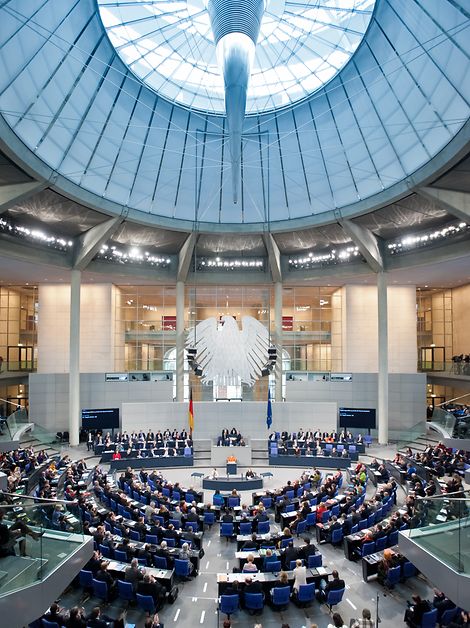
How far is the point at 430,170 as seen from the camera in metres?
20.3

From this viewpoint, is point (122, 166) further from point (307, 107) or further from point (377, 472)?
point (377, 472)

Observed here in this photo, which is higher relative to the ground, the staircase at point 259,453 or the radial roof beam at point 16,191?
the radial roof beam at point 16,191

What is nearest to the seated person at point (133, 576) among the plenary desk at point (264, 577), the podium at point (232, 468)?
the plenary desk at point (264, 577)

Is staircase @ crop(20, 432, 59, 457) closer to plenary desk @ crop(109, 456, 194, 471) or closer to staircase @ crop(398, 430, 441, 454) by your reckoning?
plenary desk @ crop(109, 456, 194, 471)

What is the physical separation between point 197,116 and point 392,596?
2391 centimetres

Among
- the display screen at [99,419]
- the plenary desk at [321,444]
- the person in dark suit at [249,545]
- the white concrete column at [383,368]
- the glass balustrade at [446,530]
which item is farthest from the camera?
the display screen at [99,419]

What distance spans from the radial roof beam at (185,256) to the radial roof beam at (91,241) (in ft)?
16.8

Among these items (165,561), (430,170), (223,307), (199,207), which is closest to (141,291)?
(223,307)

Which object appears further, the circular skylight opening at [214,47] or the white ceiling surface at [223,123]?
the circular skylight opening at [214,47]

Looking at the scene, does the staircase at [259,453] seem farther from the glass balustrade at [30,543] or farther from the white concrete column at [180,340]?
the glass balustrade at [30,543]

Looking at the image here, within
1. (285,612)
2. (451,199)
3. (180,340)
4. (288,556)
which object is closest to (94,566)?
(285,612)

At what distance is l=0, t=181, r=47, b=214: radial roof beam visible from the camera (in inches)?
809

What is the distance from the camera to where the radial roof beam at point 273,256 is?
30312mm

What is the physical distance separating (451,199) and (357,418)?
15.9 m
